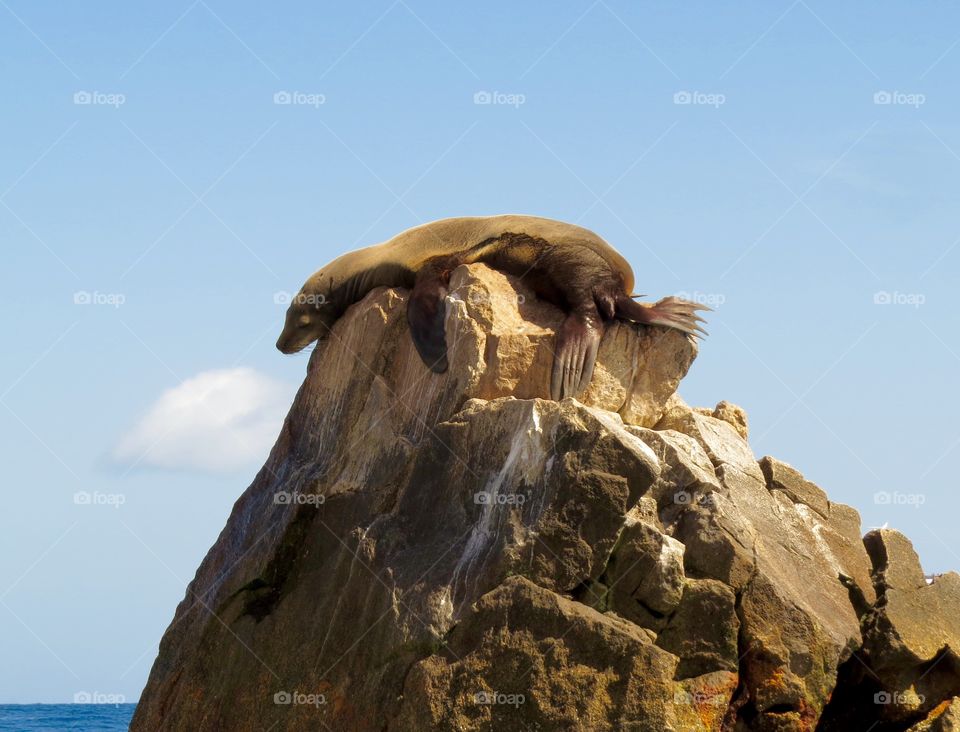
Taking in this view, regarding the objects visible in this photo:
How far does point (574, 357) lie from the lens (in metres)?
9.70

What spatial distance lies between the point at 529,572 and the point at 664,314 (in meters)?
3.28

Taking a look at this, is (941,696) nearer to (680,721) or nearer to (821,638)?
(821,638)

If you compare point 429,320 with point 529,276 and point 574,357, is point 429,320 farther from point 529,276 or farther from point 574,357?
point 574,357

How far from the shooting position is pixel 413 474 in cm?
916

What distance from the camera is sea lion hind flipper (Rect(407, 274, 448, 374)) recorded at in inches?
390

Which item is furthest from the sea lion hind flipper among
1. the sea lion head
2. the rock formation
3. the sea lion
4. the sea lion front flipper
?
the sea lion head

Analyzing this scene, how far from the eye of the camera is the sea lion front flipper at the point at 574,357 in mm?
9602

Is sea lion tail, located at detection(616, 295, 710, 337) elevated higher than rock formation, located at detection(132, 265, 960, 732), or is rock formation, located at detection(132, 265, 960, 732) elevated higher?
sea lion tail, located at detection(616, 295, 710, 337)

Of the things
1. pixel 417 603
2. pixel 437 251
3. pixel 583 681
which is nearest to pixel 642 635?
pixel 583 681

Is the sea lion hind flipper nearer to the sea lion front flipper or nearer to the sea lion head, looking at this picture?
the sea lion front flipper

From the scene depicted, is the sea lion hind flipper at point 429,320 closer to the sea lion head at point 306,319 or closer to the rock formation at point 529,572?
the rock formation at point 529,572

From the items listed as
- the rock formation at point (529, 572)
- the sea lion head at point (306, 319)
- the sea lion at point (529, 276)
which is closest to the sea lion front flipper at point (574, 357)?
the sea lion at point (529, 276)

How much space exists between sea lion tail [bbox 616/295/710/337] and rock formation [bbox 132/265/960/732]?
0.12 meters

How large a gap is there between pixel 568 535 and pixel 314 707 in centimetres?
228
